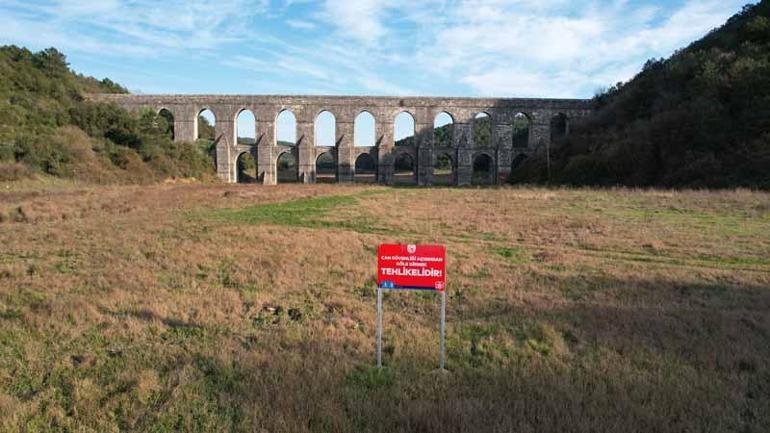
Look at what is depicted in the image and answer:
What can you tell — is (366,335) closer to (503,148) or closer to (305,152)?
(305,152)

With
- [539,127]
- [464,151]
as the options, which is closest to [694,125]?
[539,127]

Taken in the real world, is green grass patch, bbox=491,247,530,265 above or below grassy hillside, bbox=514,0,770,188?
below

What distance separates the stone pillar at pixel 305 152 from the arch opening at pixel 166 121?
11.8m

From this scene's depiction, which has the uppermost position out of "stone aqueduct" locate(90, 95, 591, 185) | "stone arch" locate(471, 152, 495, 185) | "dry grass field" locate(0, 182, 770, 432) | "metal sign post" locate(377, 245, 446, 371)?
"stone aqueduct" locate(90, 95, 591, 185)

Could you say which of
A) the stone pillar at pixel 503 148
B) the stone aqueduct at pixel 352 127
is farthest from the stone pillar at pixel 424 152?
the stone pillar at pixel 503 148

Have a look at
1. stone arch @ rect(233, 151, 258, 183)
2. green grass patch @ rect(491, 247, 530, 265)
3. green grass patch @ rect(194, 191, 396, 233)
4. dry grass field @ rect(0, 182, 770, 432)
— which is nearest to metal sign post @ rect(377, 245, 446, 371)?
dry grass field @ rect(0, 182, 770, 432)

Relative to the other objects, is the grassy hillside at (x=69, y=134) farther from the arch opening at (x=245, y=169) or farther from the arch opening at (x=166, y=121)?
the arch opening at (x=245, y=169)

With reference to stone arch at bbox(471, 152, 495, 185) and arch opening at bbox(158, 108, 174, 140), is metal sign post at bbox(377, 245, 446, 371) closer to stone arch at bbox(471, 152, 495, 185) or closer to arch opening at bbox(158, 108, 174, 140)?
stone arch at bbox(471, 152, 495, 185)

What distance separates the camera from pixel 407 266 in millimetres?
4383

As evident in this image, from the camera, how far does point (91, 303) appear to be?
6227 mm

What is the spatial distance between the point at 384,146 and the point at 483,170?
1437cm

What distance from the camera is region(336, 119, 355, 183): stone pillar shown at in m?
46.3

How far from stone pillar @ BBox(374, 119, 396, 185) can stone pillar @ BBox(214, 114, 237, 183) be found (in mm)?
13477

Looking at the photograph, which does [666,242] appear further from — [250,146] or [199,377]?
[250,146]
